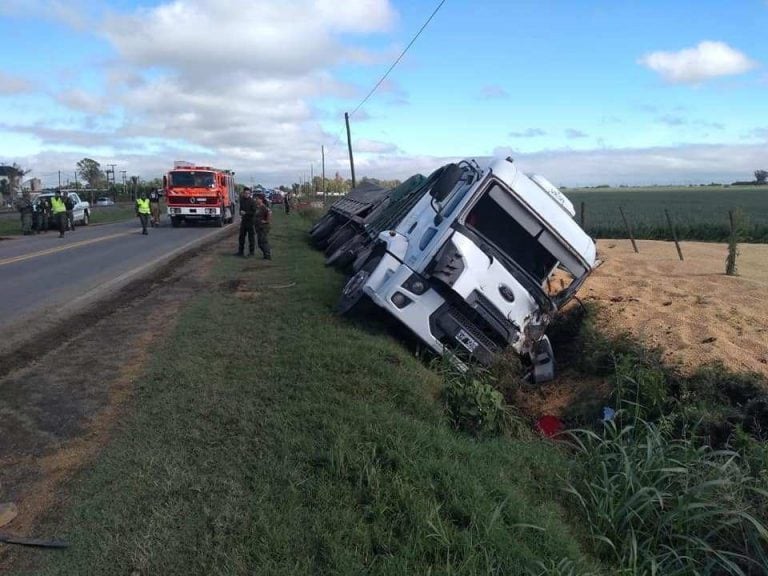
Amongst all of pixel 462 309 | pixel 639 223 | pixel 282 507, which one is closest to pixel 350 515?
pixel 282 507

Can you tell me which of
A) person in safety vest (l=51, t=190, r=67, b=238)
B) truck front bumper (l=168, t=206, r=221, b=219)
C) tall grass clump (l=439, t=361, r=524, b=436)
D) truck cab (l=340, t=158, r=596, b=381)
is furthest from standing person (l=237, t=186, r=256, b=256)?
truck front bumper (l=168, t=206, r=221, b=219)

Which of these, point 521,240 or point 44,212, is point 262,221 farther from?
point 44,212

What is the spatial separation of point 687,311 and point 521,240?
299cm

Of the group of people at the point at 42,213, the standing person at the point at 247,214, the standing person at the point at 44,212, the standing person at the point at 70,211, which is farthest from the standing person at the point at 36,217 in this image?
the standing person at the point at 247,214

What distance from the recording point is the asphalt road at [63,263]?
991 cm

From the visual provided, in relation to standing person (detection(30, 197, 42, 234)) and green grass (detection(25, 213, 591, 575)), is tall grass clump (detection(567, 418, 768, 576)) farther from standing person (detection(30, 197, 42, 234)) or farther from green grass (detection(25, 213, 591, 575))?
standing person (detection(30, 197, 42, 234))

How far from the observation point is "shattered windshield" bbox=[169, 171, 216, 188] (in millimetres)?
27625

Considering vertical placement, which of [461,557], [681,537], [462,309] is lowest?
[681,537]

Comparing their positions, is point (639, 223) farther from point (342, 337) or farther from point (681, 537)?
point (681, 537)

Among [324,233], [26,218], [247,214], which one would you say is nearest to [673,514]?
[247,214]

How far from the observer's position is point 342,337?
7.00 m

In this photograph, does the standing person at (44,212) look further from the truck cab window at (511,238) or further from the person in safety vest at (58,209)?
the truck cab window at (511,238)

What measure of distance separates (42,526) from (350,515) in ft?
5.39

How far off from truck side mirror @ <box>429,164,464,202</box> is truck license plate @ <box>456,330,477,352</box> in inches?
80.8
